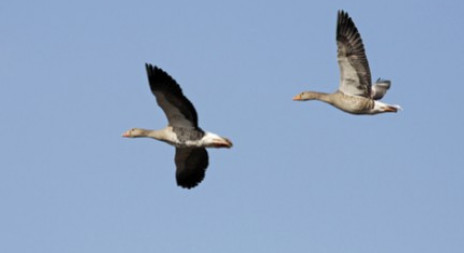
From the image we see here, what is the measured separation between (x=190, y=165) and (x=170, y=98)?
388 centimetres

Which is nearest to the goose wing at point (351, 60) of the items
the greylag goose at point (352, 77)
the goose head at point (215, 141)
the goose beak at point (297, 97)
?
the greylag goose at point (352, 77)

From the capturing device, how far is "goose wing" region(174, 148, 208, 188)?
25.4 metres

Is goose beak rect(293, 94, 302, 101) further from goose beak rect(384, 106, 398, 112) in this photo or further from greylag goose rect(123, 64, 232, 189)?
greylag goose rect(123, 64, 232, 189)

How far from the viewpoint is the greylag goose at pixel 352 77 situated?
82.8ft

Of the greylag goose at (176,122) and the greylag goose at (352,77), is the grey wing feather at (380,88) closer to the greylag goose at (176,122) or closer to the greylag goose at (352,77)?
the greylag goose at (352,77)

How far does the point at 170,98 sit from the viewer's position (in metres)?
22.2

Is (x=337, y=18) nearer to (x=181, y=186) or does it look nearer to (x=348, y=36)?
(x=348, y=36)

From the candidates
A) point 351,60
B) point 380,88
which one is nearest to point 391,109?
point 351,60

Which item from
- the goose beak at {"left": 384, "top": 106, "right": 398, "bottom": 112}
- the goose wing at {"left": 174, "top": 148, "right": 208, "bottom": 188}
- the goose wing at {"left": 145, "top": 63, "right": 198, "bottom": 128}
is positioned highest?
the goose wing at {"left": 145, "top": 63, "right": 198, "bottom": 128}

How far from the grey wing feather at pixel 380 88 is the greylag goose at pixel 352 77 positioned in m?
3.15

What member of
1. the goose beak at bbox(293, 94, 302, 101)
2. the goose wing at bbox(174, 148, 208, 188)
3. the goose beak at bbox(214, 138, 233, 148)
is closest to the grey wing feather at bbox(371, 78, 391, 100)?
the goose beak at bbox(293, 94, 302, 101)

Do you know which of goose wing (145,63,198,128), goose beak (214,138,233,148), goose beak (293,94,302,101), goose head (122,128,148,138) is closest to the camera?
goose wing (145,63,198,128)

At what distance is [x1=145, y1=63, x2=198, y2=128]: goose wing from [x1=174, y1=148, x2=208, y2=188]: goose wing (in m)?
2.60

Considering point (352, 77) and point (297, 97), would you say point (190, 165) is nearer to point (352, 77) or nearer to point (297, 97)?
point (297, 97)
